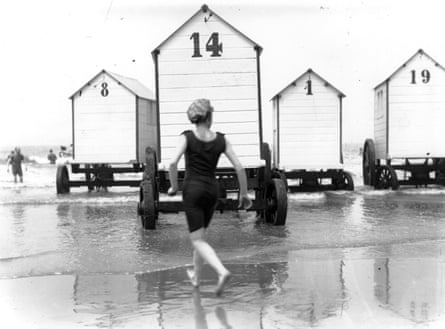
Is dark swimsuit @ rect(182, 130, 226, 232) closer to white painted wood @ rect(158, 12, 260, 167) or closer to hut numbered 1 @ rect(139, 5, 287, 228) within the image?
hut numbered 1 @ rect(139, 5, 287, 228)

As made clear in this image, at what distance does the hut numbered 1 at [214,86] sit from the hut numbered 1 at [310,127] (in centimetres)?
974

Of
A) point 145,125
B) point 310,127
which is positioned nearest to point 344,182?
point 310,127

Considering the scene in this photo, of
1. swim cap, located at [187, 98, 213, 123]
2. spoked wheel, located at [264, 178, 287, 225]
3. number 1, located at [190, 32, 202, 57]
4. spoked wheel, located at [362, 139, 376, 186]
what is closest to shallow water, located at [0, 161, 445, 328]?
spoked wheel, located at [264, 178, 287, 225]

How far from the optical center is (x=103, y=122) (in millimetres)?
20750

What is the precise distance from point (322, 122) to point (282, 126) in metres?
1.38

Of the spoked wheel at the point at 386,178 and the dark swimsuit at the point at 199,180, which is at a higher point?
the dark swimsuit at the point at 199,180

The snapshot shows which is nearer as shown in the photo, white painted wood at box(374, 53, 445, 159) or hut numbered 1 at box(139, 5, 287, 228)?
hut numbered 1 at box(139, 5, 287, 228)

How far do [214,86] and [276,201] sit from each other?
235 cm

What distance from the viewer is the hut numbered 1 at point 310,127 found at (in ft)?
66.3

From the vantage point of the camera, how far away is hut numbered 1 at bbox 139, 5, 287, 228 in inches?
412

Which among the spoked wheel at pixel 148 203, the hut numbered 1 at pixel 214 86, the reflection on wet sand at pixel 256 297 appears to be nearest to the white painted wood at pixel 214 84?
the hut numbered 1 at pixel 214 86

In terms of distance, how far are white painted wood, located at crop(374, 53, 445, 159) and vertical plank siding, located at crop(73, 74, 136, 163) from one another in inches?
361

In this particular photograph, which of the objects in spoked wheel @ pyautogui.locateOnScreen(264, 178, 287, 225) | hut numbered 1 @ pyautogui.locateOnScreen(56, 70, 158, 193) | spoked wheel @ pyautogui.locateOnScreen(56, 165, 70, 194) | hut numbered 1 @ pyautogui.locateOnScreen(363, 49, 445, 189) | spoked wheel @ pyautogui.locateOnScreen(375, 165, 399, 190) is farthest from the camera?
hut numbered 1 @ pyautogui.locateOnScreen(56, 70, 158, 193)

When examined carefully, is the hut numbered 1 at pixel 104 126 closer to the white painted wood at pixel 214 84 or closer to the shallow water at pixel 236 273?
the shallow water at pixel 236 273
